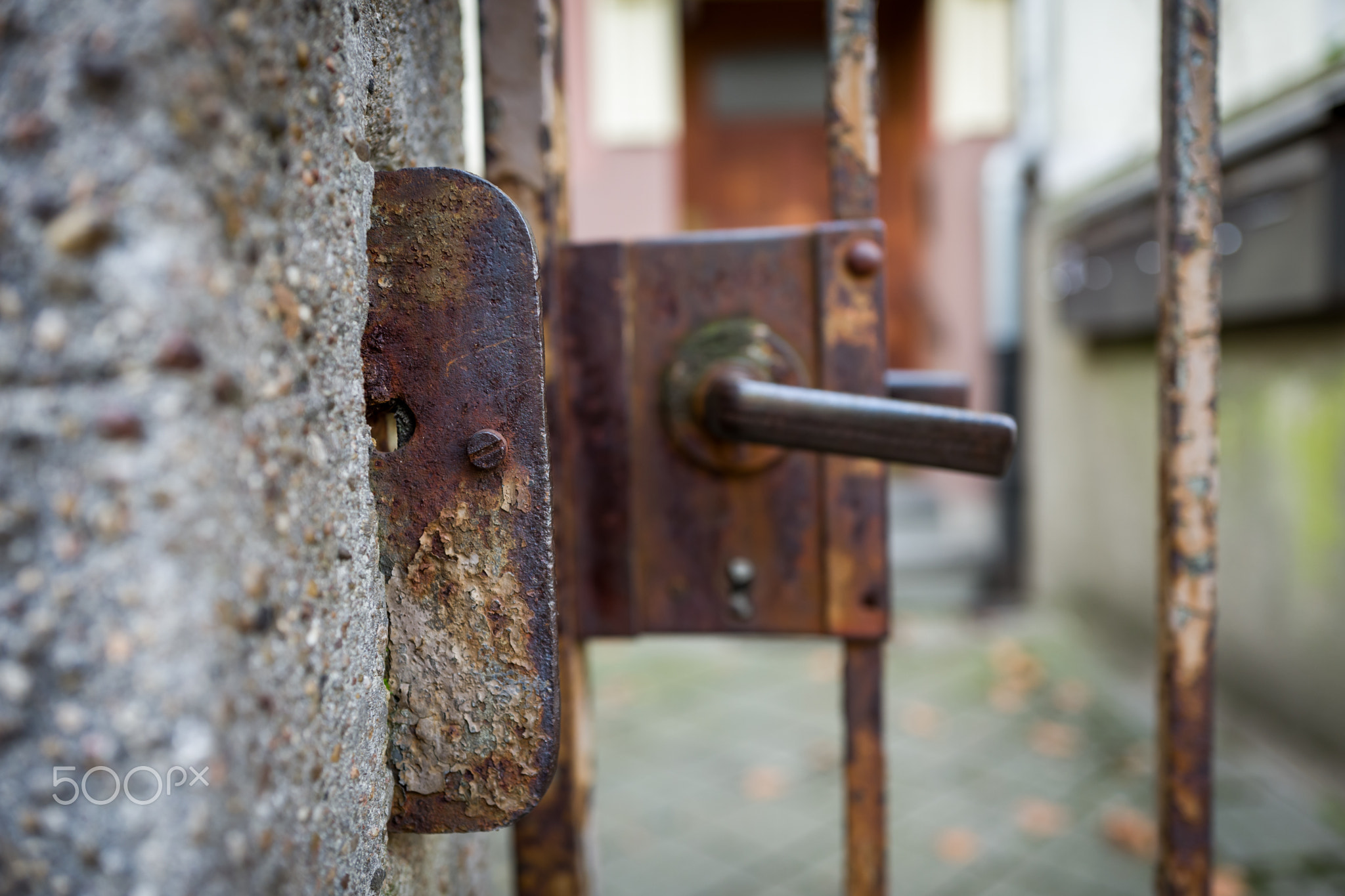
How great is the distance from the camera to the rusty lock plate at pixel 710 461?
2.26ft

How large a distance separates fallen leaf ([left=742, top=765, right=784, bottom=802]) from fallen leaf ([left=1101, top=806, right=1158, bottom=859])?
746mm

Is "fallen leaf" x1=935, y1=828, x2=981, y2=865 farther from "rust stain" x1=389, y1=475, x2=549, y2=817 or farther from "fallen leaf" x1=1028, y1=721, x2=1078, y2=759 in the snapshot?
"rust stain" x1=389, y1=475, x2=549, y2=817

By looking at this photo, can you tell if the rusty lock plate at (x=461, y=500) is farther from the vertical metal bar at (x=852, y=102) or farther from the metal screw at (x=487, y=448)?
the vertical metal bar at (x=852, y=102)

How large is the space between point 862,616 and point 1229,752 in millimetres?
2065

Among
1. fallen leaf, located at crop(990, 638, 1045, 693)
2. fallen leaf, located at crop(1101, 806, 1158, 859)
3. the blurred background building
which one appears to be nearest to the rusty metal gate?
fallen leaf, located at crop(1101, 806, 1158, 859)

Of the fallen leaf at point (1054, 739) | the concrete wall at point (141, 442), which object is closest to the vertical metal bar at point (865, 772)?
the concrete wall at point (141, 442)

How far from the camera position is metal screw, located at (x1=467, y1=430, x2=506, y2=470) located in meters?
0.47

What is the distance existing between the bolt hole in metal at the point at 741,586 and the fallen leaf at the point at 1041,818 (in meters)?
1.56

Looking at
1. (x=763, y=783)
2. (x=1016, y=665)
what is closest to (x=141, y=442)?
(x=763, y=783)

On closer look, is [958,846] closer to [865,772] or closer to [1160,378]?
[865,772]

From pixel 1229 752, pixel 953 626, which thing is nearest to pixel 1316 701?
pixel 1229 752

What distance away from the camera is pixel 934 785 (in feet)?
6.95

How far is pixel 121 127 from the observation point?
0.30 meters

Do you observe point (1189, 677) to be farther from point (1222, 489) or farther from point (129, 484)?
point (1222, 489)
